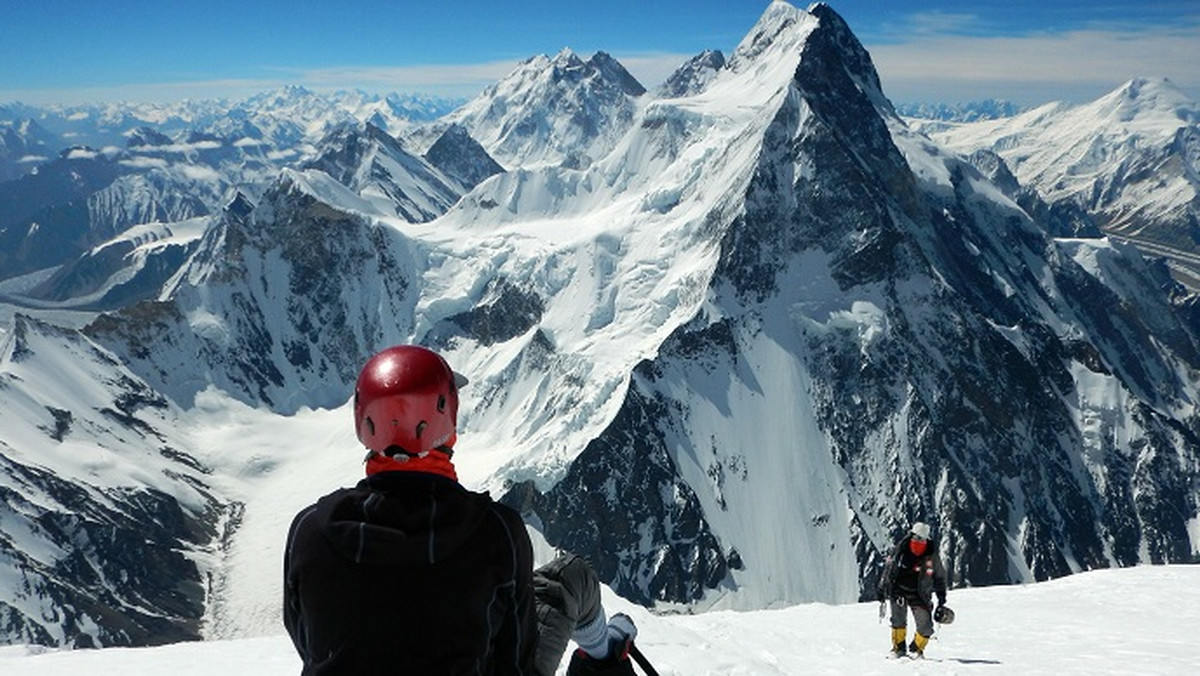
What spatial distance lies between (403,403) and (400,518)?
32.0 inches

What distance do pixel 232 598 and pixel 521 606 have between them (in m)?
204

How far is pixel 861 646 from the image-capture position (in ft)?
71.0

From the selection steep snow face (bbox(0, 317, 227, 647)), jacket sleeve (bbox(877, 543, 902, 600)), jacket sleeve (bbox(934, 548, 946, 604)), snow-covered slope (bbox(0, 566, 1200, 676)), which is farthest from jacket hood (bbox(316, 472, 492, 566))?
steep snow face (bbox(0, 317, 227, 647))

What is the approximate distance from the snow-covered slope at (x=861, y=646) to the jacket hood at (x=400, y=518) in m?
10.2

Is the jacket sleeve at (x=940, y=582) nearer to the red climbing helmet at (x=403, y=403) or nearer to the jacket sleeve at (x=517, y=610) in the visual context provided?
the jacket sleeve at (x=517, y=610)

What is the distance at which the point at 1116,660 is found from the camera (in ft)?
61.9

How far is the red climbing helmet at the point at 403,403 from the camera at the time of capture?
18.1 ft

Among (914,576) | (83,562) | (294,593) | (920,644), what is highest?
(294,593)

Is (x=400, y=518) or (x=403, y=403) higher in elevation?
(x=403, y=403)

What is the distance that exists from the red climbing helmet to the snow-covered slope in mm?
10149

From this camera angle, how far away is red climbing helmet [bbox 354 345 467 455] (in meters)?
5.50

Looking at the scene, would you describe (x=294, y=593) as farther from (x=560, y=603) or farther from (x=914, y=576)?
(x=914, y=576)

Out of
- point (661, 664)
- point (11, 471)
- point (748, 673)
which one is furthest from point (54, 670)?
point (11, 471)

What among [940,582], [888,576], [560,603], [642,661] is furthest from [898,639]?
[560,603]
